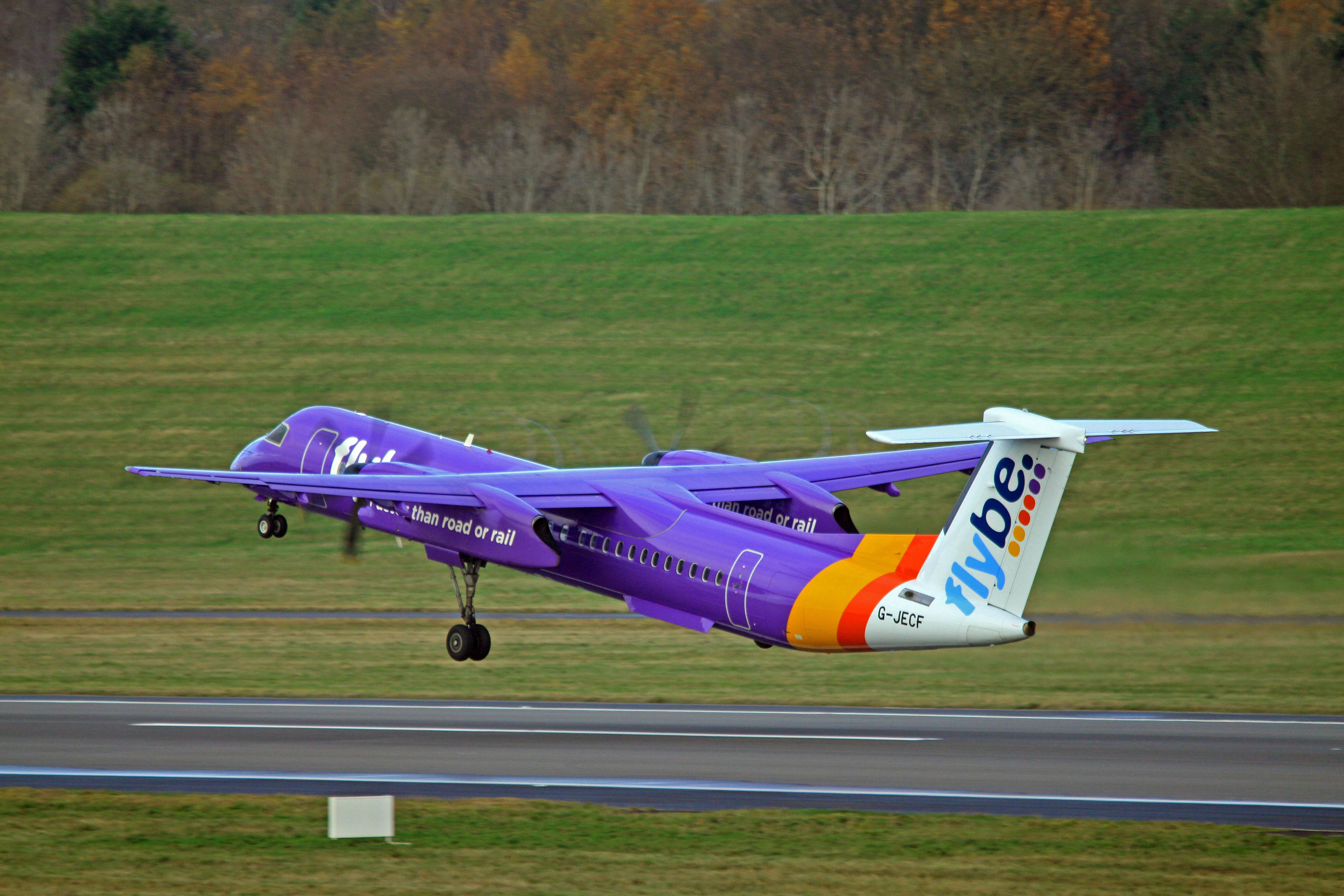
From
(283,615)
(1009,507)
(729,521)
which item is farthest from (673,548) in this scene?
(283,615)

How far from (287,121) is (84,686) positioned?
66.9m

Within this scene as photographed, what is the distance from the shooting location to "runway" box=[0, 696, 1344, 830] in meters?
21.6

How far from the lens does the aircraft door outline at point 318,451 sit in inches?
1299

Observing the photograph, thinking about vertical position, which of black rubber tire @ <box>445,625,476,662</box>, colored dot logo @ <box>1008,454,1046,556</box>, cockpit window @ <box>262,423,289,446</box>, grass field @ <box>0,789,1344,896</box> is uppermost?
cockpit window @ <box>262,423,289,446</box>

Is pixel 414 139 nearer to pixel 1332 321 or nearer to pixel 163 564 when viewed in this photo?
pixel 163 564

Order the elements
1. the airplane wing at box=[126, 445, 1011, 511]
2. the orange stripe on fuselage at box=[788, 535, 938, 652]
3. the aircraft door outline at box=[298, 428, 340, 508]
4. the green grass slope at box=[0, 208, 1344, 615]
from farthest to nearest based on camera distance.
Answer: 1. the green grass slope at box=[0, 208, 1344, 615]
2. the aircraft door outline at box=[298, 428, 340, 508]
3. the airplane wing at box=[126, 445, 1011, 511]
4. the orange stripe on fuselage at box=[788, 535, 938, 652]

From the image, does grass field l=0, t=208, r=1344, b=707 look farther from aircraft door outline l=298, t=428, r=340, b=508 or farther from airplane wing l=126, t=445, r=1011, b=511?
airplane wing l=126, t=445, r=1011, b=511

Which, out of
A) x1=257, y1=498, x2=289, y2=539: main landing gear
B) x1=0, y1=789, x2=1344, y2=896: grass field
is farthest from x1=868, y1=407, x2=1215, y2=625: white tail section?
x1=257, y1=498, x2=289, y2=539: main landing gear

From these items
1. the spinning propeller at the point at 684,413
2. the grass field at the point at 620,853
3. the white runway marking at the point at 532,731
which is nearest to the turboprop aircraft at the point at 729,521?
the white runway marking at the point at 532,731

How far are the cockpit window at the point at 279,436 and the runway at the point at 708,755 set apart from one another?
20.8 feet

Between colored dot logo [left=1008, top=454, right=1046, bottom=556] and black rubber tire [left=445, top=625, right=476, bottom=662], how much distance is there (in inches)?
487

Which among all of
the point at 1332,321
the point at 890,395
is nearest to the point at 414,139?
the point at 890,395

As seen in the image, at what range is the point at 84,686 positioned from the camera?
3200 centimetres

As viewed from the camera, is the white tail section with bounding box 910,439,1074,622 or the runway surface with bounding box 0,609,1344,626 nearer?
the white tail section with bounding box 910,439,1074,622
